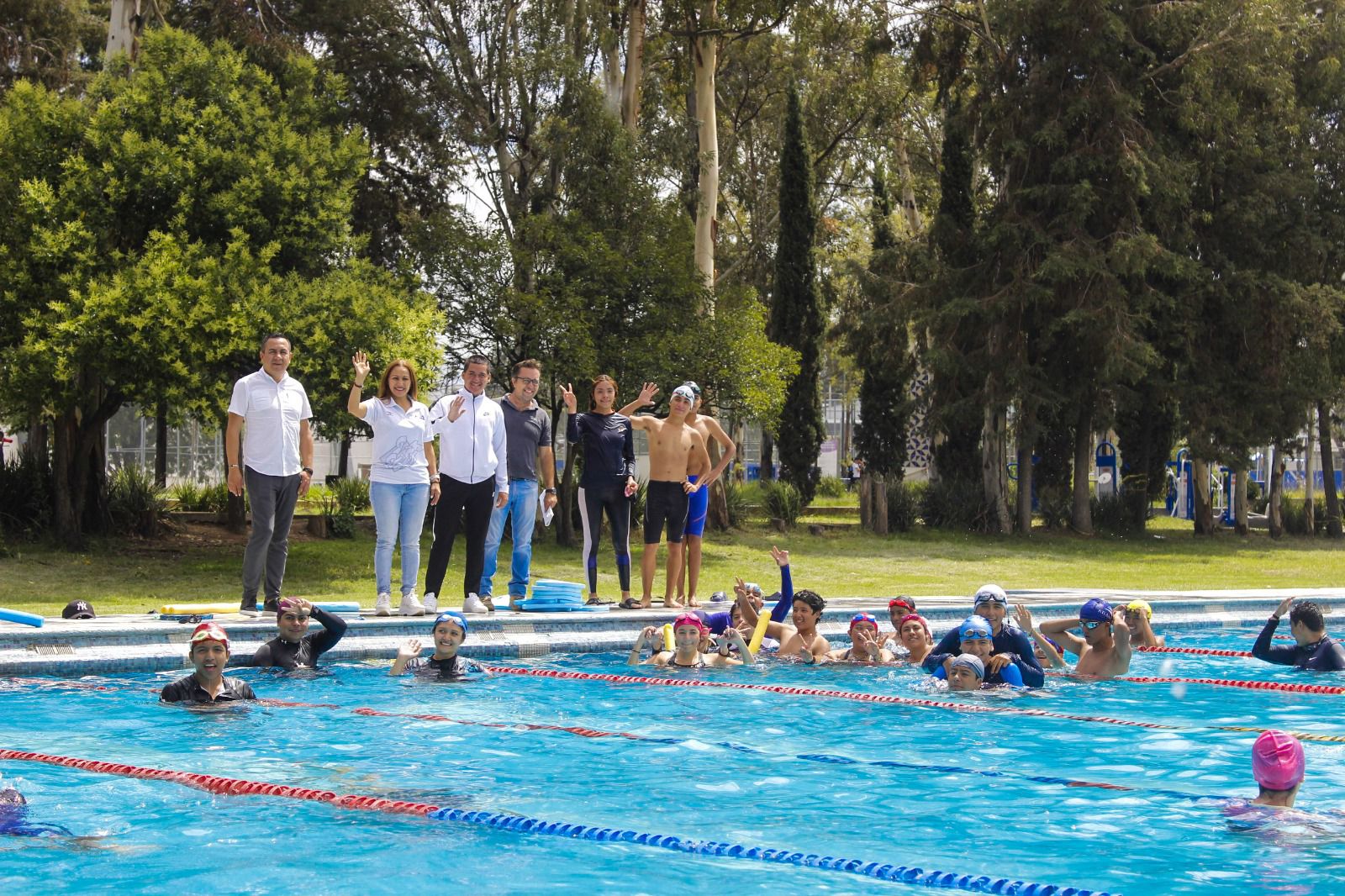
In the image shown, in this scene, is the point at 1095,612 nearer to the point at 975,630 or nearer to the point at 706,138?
the point at 975,630

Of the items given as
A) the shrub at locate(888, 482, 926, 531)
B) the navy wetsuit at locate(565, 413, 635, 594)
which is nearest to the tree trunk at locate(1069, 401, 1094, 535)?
the shrub at locate(888, 482, 926, 531)

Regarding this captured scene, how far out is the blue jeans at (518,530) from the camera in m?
12.6

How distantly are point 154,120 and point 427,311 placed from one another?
4475mm

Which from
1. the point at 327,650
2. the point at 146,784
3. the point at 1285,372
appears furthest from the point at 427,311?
the point at 1285,372

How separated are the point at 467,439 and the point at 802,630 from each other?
10.6 feet

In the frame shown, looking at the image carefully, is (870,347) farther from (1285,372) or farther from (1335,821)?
(1335,821)

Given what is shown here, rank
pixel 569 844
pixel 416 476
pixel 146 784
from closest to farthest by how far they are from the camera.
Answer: pixel 569 844
pixel 146 784
pixel 416 476

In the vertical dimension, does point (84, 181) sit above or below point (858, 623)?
above

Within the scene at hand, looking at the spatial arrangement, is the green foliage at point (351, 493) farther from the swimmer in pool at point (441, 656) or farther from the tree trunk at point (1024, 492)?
the tree trunk at point (1024, 492)

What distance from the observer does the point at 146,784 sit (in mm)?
6824

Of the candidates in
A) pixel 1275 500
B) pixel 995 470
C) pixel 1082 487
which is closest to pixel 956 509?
pixel 995 470

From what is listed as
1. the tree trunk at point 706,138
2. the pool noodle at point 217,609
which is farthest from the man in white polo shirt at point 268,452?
the tree trunk at point 706,138

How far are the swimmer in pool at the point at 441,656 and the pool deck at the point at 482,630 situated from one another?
97cm

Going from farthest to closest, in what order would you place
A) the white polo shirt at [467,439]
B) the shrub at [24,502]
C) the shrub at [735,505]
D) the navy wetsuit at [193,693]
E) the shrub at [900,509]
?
the shrub at [900,509] → the shrub at [735,505] → the shrub at [24,502] → the white polo shirt at [467,439] → the navy wetsuit at [193,693]
